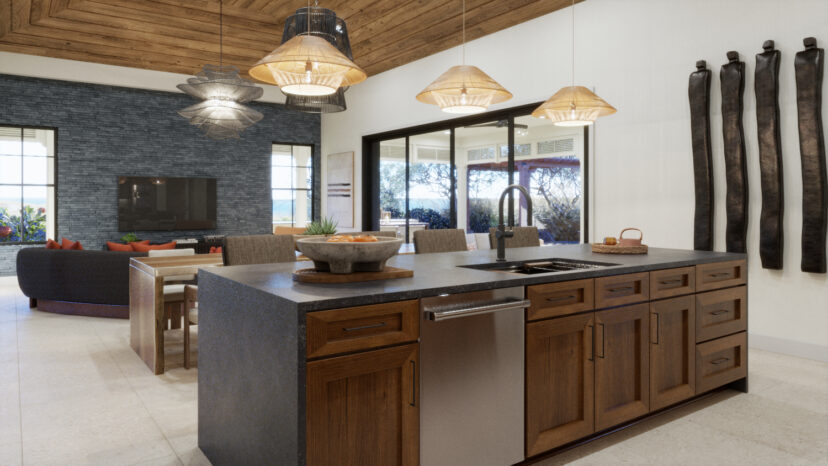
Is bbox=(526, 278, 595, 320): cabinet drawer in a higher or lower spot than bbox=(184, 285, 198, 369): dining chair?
higher

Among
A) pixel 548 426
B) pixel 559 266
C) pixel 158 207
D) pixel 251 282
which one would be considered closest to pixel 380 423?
pixel 251 282

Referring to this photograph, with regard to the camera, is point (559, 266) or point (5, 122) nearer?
point (559, 266)

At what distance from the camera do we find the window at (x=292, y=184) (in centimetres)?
956

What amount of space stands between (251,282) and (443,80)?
5.62 ft

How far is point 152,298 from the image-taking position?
11.7ft

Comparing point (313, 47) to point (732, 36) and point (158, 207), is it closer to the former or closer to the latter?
point (732, 36)

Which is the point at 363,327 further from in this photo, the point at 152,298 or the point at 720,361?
the point at 152,298

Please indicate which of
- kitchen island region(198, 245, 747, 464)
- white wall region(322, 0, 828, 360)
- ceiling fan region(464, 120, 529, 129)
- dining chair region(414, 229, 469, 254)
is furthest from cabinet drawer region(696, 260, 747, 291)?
ceiling fan region(464, 120, 529, 129)

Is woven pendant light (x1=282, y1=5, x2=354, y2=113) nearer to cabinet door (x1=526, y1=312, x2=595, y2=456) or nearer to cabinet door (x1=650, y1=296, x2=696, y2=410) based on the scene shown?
cabinet door (x1=526, y1=312, x2=595, y2=456)

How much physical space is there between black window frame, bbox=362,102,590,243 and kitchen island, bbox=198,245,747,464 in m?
2.61

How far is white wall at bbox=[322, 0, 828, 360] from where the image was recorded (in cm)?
386

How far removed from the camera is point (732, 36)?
4160 mm

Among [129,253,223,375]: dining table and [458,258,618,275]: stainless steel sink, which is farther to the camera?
[129,253,223,375]: dining table

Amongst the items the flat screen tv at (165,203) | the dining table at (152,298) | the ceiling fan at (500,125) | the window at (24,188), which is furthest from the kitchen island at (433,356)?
the window at (24,188)
